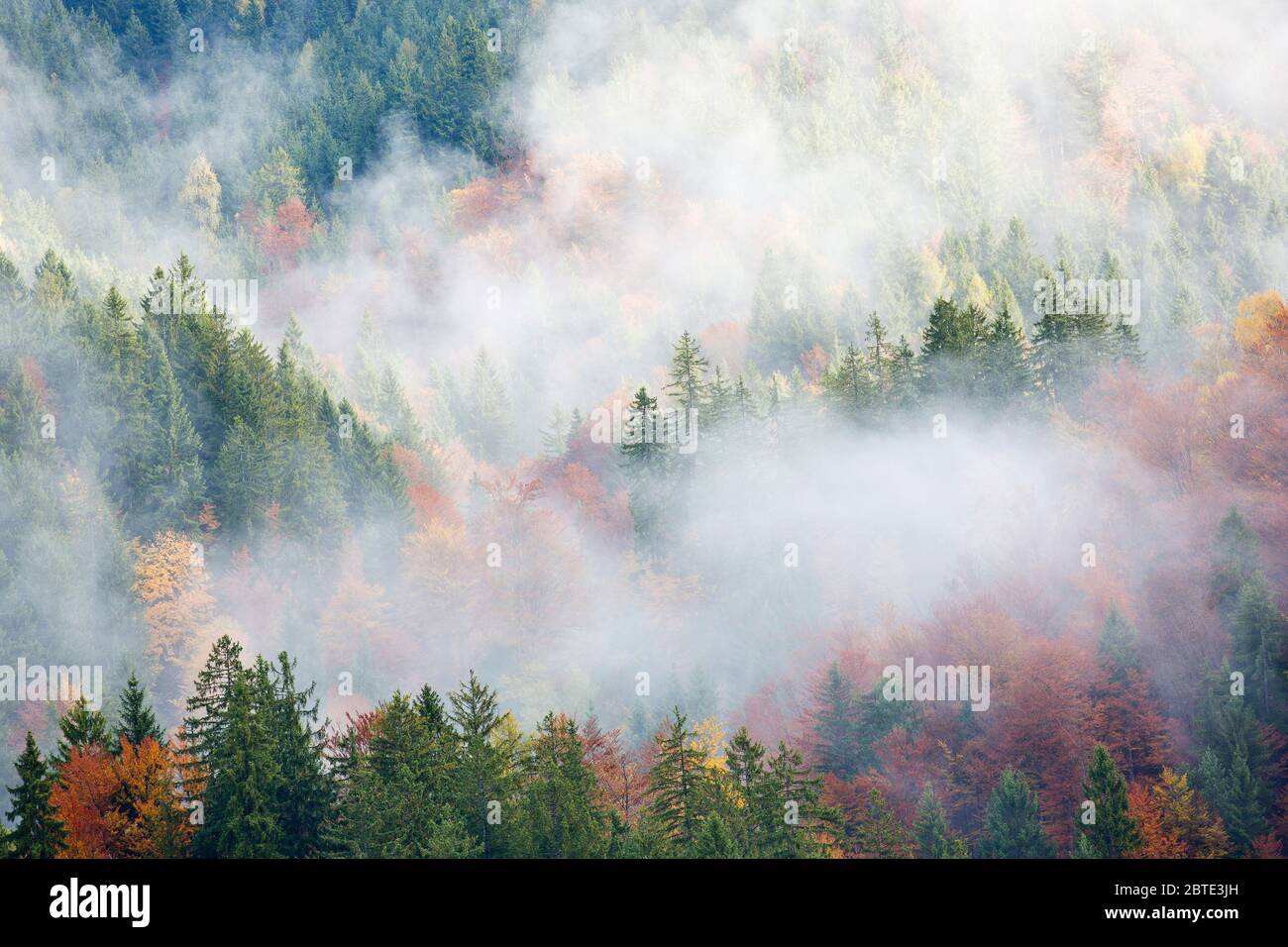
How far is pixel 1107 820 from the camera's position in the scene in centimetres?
4956

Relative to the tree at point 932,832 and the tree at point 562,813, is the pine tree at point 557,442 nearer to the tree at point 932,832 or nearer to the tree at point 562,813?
the tree at point 932,832

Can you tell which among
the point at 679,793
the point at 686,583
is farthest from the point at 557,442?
the point at 679,793

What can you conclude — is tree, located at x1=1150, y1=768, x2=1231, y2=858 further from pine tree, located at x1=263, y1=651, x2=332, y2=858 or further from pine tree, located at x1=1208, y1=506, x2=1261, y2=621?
pine tree, located at x1=263, y1=651, x2=332, y2=858

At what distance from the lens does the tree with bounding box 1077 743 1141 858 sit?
4897 cm

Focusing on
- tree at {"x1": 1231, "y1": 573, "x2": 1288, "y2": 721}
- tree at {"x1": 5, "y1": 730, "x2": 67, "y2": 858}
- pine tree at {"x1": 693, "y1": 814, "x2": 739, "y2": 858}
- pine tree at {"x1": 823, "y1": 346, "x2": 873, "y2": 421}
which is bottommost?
pine tree at {"x1": 693, "y1": 814, "x2": 739, "y2": 858}

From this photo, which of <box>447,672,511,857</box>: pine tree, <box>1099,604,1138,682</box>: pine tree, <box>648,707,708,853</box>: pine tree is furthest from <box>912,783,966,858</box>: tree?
<box>447,672,511,857</box>: pine tree

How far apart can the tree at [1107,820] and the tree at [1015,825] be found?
264cm

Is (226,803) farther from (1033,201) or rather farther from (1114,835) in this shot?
(1033,201)

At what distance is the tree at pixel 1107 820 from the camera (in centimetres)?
4897

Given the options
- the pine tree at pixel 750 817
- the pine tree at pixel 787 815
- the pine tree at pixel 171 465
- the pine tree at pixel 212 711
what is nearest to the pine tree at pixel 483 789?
the pine tree at pixel 750 817

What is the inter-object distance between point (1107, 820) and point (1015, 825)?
4.73 metres

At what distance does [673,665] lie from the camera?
79.9 m

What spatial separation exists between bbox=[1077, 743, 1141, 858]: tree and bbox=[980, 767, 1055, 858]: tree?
2.64 m
